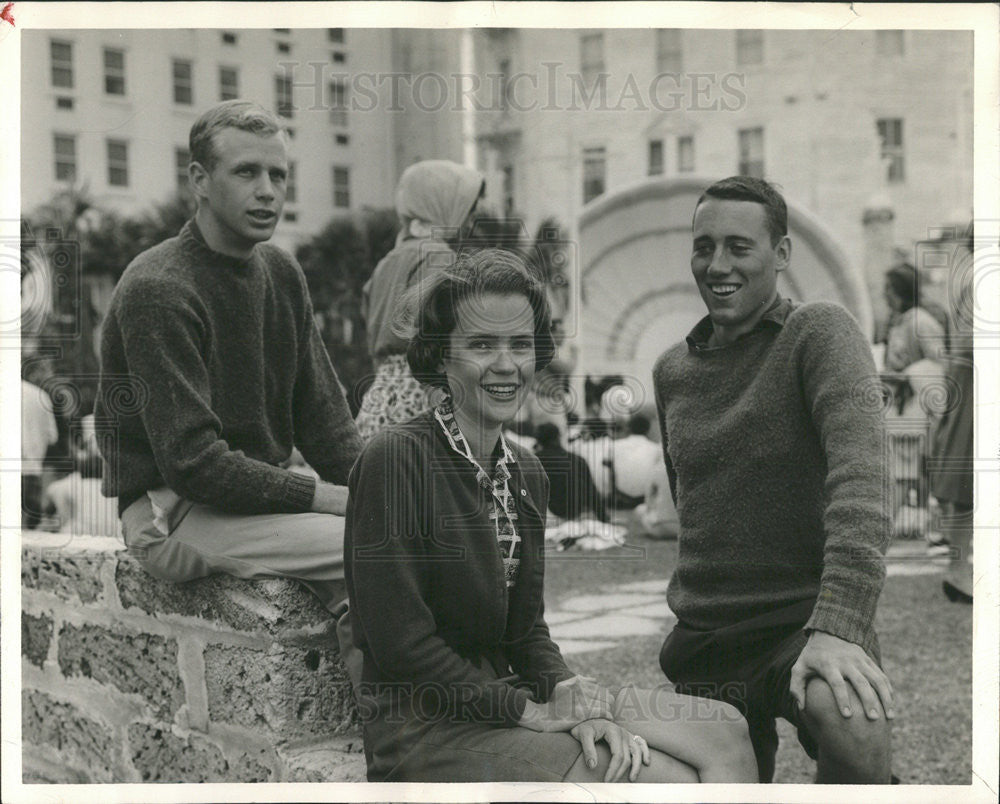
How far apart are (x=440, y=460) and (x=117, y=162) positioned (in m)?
4.64

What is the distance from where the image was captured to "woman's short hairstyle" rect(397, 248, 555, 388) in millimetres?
2344

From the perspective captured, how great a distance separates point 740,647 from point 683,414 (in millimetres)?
538

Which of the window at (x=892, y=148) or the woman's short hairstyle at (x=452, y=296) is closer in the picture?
the woman's short hairstyle at (x=452, y=296)

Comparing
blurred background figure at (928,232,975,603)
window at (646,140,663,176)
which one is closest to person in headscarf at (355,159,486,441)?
blurred background figure at (928,232,975,603)

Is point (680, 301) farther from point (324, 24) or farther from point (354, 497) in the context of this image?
point (354, 497)

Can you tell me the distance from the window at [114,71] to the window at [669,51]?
1631mm

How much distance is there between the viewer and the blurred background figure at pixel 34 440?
3.24 m

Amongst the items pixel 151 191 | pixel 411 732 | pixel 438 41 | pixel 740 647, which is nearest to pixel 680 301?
pixel 438 41

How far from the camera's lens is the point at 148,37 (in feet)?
10.8

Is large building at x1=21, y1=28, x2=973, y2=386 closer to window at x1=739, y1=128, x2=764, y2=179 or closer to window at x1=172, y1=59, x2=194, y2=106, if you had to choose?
window at x1=172, y1=59, x2=194, y2=106

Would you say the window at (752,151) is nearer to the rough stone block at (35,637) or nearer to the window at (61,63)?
the window at (61,63)

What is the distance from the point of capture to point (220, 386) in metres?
2.83

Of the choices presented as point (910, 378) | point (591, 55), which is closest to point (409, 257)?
point (591, 55)

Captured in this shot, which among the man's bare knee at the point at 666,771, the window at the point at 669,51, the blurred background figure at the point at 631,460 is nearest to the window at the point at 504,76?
the window at the point at 669,51
